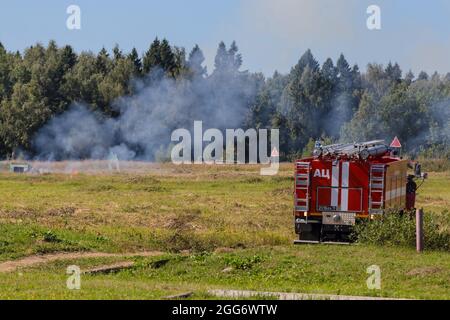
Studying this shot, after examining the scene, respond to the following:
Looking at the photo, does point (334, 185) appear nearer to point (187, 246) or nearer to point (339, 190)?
point (339, 190)

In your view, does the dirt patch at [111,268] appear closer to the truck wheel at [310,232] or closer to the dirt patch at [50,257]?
the dirt patch at [50,257]

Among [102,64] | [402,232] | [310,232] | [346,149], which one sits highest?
[102,64]

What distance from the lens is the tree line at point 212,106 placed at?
67188 mm

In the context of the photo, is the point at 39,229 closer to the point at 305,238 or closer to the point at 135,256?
the point at 135,256

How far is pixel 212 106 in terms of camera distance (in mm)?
67750

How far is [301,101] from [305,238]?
6026 centimetres

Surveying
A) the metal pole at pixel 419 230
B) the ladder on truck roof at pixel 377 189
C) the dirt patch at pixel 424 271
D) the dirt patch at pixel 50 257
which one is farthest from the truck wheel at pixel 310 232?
the dirt patch at pixel 424 271

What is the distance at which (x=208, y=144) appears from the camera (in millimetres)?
68000

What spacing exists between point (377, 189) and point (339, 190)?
1155 mm

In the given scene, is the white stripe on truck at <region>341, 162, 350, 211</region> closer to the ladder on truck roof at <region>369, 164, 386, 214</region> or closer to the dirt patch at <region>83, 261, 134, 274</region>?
the ladder on truck roof at <region>369, 164, 386, 214</region>

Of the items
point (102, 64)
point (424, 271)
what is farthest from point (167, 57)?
point (424, 271)

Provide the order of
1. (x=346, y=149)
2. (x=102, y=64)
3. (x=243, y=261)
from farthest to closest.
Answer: (x=102, y=64)
(x=346, y=149)
(x=243, y=261)
